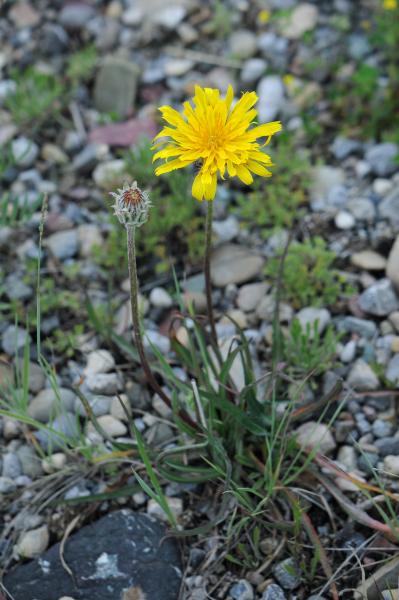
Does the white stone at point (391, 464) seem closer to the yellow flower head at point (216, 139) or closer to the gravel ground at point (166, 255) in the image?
the gravel ground at point (166, 255)

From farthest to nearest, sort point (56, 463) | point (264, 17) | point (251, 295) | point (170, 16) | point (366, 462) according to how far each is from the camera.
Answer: point (170, 16), point (264, 17), point (251, 295), point (56, 463), point (366, 462)

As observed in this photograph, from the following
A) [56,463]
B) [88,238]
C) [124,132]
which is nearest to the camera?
[56,463]

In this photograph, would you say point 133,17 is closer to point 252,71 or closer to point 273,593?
point 252,71

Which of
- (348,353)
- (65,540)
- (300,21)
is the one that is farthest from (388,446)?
(300,21)

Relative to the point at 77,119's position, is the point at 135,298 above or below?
below

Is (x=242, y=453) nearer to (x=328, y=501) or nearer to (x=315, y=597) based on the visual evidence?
(x=328, y=501)

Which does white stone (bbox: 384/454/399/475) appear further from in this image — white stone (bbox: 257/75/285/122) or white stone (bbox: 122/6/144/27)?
white stone (bbox: 122/6/144/27)

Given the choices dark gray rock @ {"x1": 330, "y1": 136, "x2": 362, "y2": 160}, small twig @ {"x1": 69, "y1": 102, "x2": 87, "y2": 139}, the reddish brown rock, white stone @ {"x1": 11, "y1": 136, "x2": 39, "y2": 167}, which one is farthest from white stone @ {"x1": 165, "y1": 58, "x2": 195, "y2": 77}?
dark gray rock @ {"x1": 330, "y1": 136, "x2": 362, "y2": 160}
